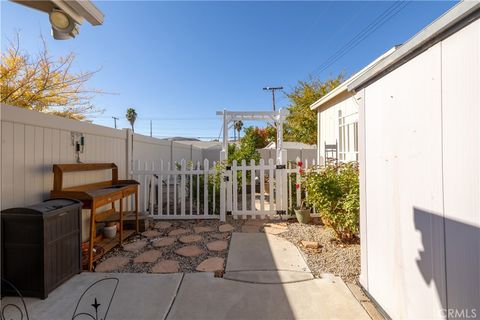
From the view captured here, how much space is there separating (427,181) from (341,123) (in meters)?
4.93

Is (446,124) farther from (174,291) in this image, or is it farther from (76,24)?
(76,24)

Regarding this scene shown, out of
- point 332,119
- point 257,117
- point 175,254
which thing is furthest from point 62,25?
point 332,119

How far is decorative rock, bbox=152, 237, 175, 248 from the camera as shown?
12.7ft

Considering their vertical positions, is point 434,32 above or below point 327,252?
above

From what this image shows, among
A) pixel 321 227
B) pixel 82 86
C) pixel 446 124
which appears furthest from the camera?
pixel 82 86

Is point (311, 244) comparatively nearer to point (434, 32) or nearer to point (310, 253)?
point (310, 253)

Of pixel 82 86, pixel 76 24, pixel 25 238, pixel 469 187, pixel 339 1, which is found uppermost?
pixel 339 1

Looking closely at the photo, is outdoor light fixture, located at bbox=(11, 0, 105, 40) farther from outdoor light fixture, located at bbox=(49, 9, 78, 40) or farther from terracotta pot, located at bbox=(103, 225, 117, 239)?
terracotta pot, located at bbox=(103, 225, 117, 239)

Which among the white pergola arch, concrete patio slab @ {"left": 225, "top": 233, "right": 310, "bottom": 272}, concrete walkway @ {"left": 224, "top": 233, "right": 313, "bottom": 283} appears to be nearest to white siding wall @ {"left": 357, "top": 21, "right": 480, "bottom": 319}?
concrete walkway @ {"left": 224, "top": 233, "right": 313, "bottom": 283}

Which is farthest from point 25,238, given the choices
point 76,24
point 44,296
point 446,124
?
point 446,124

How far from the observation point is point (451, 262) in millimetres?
1409

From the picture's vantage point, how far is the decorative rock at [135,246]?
3.70 m

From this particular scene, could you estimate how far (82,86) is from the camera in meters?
6.58

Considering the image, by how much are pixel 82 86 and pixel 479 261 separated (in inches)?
321
